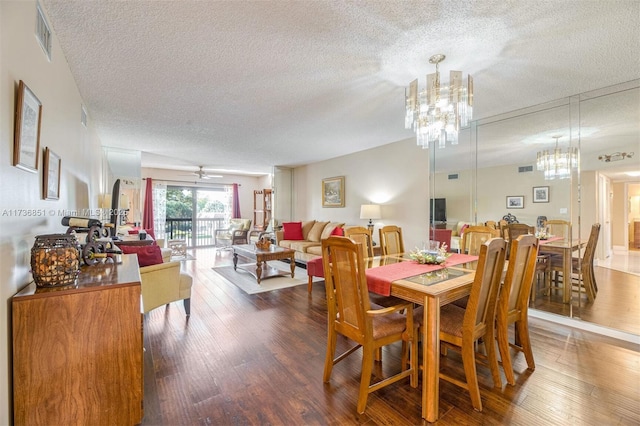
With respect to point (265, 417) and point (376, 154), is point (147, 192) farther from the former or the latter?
point (265, 417)

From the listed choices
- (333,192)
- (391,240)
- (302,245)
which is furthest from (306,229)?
(391,240)

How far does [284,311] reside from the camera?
11.0ft

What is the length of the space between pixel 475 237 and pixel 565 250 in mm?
1079

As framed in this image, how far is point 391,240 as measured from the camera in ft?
10.8

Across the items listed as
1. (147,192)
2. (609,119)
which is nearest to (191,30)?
(609,119)

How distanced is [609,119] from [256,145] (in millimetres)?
5020

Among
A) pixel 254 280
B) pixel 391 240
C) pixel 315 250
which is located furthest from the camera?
pixel 315 250

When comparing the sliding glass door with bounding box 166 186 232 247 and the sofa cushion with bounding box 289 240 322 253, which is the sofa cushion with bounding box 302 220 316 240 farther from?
the sliding glass door with bounding box 166 186 232 247

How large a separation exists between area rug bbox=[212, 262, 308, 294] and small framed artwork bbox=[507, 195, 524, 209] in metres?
3.24

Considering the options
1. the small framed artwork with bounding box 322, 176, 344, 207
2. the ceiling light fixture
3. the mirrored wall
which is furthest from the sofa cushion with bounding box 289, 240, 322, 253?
the ceiling light fixture

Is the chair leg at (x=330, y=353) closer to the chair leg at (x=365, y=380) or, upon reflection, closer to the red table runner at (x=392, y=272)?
the chair leg at (x=365, y=380)

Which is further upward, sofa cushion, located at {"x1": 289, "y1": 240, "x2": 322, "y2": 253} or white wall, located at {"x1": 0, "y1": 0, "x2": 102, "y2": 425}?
white wall, located at {"x1": 0, "y1": 0, "x2": 102, "y2": 425}

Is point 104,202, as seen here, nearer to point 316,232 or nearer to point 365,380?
point 316,232

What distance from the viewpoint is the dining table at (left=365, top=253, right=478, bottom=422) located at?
168 cm
